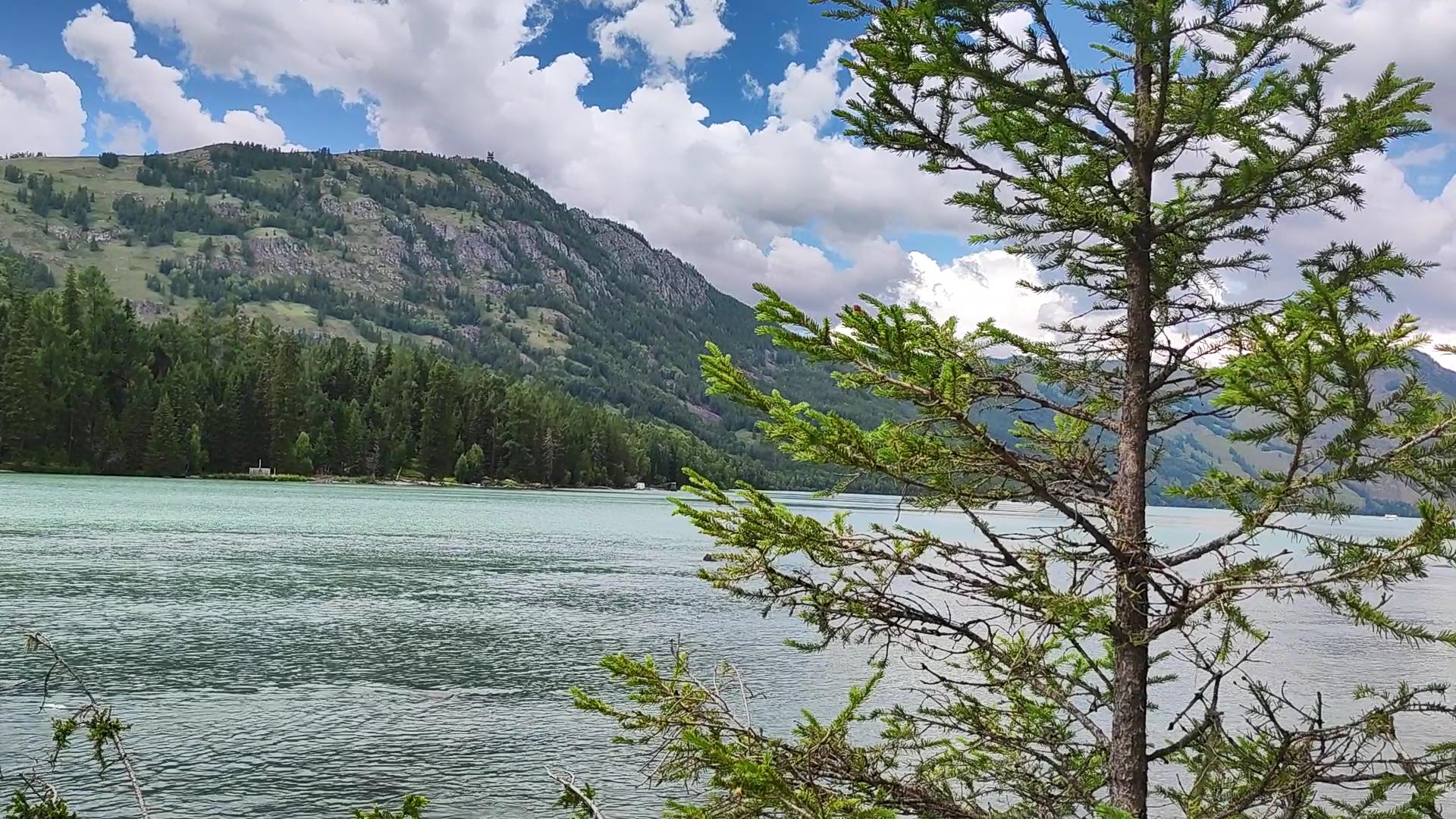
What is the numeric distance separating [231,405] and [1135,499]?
6607 inches

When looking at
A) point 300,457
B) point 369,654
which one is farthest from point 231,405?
point 369,654

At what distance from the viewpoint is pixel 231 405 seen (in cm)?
15475

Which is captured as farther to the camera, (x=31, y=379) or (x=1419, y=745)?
(x=31, y=379)

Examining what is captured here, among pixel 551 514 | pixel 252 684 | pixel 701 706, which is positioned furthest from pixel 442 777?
pixel 551 514

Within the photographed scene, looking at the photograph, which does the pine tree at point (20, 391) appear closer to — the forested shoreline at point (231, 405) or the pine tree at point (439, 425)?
the forested shoreline at point (231, 405)

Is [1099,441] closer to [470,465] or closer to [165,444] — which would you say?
[165,444]

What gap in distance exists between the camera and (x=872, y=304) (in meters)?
6.71

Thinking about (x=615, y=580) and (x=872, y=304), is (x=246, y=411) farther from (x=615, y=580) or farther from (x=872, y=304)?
(x=872, y=304)

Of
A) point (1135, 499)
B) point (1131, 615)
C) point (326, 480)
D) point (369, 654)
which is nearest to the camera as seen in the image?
point (1131, 615)

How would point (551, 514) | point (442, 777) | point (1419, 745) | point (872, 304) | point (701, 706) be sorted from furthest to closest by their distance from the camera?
point (551, 514) → point (1419, 745) → point (442, 777) → point (701, 706) → point (872, 304)

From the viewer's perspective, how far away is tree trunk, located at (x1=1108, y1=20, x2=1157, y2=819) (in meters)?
7.45

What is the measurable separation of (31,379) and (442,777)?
148088 millimetres

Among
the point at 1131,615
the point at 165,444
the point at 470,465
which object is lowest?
the point at 1131,615

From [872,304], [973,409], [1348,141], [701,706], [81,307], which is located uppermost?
[81,307]
